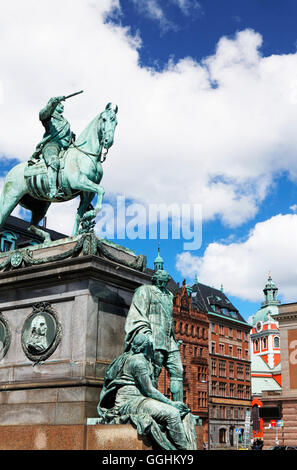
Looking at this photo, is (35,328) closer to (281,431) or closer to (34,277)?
(34,277)

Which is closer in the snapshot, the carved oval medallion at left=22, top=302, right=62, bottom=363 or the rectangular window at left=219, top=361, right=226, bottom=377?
the carved oval medallion at left=22, top=302, right=62, bottom=363

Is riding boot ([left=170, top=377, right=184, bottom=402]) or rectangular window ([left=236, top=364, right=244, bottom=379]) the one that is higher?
rectangular window ([left=236, top=364, right=244, bottom=379])

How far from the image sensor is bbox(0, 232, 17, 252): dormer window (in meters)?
50.2

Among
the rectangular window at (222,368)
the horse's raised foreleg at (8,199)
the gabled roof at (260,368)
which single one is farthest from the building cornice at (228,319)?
the horse's raised foreleg at (8,199)

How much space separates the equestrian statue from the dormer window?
38.3 metres

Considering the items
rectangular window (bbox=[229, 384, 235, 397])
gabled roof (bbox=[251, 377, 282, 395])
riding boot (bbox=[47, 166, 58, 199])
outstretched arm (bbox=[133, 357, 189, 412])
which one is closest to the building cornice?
rectangular window (bbox=[229, 384, 235, 397])

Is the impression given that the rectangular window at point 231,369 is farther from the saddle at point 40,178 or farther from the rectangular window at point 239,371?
the saddle at point 40,178

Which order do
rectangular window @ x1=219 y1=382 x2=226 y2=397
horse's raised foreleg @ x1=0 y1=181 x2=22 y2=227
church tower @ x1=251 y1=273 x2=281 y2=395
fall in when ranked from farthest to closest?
1. church tower @ x1=251 y1=273 x2=281 y2=395
2. rectangular window @ x1=219 y1=382 x2=226 y2=397
3. horse's raised foreleg @ x1=0 y1=181 x2=22 y2=227

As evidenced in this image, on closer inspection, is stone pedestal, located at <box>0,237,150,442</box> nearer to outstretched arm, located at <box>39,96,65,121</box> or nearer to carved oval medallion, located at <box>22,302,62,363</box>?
carved oval medallion, located at <box>22,302,62,363</box>

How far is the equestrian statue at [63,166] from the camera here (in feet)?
38.5

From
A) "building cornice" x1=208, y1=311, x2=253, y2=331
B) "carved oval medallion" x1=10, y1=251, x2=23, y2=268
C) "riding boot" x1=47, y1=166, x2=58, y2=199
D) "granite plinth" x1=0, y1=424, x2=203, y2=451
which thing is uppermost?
"building cornice" x1=208, y1=311, x2=253, y2=331
